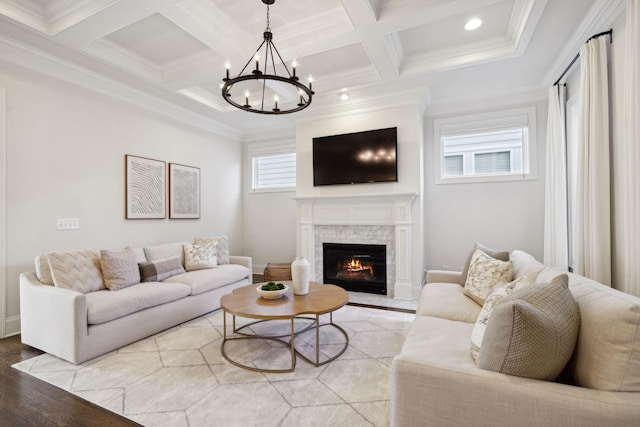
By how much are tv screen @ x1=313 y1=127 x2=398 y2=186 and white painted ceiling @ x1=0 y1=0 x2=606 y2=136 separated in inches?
24.2

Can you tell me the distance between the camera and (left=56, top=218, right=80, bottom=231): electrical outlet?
130 inches

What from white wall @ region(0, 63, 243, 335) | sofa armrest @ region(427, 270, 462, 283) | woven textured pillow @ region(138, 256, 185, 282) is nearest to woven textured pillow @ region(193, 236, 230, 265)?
woven textured pillow @ region(138, 256, 185, 282)

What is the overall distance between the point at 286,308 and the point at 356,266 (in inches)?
95.9

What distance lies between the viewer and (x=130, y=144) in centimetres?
405

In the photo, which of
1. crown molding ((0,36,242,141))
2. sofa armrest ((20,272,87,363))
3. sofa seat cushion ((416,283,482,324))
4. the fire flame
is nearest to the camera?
sofa seat cushion ((416,283,482,324))

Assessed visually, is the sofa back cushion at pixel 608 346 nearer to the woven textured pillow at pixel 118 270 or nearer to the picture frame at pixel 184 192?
the woven textured pillow at pixel 118 270

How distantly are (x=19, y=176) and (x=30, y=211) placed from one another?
36 cm

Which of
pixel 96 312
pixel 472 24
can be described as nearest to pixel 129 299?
pixel 96 312

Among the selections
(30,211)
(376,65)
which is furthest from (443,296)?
(30,211)

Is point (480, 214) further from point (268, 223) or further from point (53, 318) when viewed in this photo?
point (53, 318)

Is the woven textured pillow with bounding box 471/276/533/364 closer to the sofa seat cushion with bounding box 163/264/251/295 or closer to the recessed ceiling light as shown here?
the recessed ceiling light

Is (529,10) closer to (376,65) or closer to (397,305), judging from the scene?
(376,65)

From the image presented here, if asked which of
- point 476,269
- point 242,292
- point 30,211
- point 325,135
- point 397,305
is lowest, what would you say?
point 397,305

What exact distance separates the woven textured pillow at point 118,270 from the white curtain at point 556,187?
4.62m
